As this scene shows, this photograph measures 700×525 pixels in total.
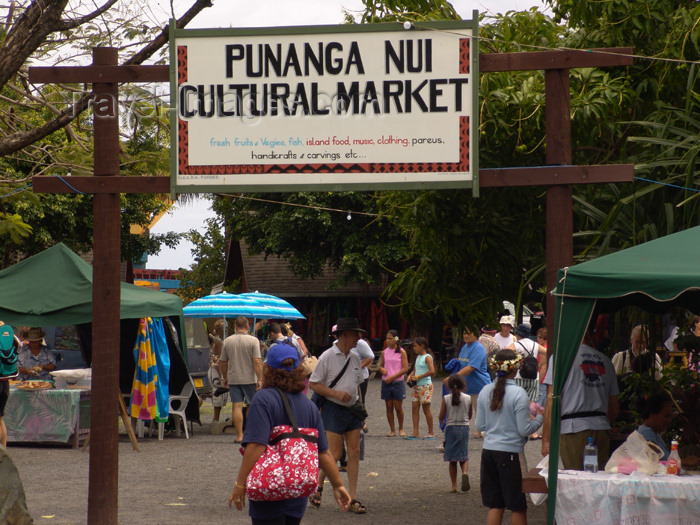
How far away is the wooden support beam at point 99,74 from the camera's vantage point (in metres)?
7.95

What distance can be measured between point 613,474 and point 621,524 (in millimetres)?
400

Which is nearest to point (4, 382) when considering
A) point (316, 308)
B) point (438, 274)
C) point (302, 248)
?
point (438, 274)

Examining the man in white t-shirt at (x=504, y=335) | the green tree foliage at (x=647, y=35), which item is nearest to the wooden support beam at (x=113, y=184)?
the green tree foliage at (x=647, y=35)

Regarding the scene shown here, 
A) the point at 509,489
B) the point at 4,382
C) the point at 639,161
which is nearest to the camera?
the point at 509,489

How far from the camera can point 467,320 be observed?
10312 millimetres

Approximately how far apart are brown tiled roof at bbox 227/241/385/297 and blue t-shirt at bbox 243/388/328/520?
30.7 metres

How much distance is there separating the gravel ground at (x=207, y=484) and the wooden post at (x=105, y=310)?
0.92 meters

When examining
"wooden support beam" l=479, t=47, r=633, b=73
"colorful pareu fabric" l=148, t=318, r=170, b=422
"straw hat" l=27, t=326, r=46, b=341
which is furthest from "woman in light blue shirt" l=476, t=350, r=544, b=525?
"straw hat" l=27, t=326, r=46, b=341

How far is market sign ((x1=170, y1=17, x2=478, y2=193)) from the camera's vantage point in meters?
7.66

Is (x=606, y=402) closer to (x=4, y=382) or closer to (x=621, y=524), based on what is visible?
(x=621, y=524)

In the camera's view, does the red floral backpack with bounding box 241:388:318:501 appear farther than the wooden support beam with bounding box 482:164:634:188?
No

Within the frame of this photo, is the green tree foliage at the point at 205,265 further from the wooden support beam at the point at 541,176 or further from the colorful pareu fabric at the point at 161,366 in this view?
the wooden support beam at the point at 541,176

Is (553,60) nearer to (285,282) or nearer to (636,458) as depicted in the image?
(636,458)

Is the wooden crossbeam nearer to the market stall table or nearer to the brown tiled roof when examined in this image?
the market stall table
